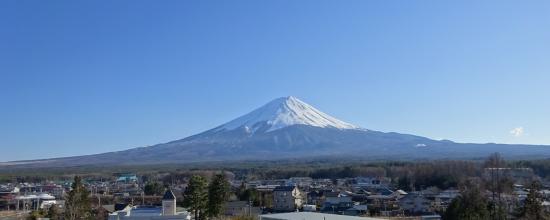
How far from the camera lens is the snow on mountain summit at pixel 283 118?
11831 centimetres

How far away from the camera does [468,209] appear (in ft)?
63.7

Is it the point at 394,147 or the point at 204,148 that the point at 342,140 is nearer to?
the point at 394,147

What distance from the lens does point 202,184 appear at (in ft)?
68.9

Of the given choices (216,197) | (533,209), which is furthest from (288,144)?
(533,209)

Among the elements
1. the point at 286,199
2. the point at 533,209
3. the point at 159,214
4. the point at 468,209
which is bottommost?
the point at 286,199

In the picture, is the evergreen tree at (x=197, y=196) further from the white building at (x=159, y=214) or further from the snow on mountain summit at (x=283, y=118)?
the snow on mountain summit at (x=283, y=118)

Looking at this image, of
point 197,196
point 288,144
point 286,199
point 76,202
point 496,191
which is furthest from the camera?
point 288,144

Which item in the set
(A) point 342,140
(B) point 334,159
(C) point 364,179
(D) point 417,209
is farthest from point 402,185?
(A) point 342,140

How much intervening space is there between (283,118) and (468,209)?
99.7 metres

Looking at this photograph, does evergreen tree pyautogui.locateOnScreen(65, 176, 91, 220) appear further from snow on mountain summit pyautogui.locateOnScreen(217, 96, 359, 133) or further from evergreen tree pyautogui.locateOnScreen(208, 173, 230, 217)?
snow on mountain summit pyautogui.locateOnScreen(217, 96, 359, 133)

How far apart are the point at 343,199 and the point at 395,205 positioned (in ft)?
8.36

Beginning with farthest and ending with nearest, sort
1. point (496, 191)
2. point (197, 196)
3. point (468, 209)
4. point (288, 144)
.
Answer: point (288, 144) < point (496, 191) < point (197, 196) < point (468, 209)

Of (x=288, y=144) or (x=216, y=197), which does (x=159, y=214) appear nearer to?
(x=216, y=197)

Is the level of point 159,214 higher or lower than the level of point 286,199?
higher
